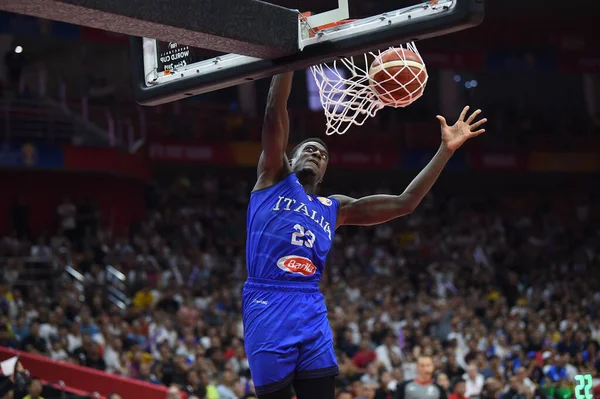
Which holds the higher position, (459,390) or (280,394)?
(280,394)

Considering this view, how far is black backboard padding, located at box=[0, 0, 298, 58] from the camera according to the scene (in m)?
3.62

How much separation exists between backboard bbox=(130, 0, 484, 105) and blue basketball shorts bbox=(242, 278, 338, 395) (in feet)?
3.27

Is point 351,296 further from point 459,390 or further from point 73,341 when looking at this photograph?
point 459,390

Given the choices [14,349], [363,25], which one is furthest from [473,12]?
[14,349]

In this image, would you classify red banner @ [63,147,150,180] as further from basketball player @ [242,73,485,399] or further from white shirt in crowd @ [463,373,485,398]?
basketball player @ [242,73,485,399]

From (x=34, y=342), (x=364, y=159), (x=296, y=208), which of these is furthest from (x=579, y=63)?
(x=296, y=208)

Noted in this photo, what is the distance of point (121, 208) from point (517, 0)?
36.9ft

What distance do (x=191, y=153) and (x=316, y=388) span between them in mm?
17628

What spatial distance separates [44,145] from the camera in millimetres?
18906

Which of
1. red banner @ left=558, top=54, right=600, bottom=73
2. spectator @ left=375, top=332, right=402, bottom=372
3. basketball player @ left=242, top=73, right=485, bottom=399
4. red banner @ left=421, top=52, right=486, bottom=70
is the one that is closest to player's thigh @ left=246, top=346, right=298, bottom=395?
basketball player @ left=242, top=73, right=485, bottom=399

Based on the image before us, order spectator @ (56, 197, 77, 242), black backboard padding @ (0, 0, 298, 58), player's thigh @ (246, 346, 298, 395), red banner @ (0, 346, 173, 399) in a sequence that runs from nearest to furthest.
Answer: black backboard padding @ (0, 0, 298, 58) < player's thigh @ (246, 346, 298, 395) < red banner @ (0, 346, 173, 399) < spectator @ (56, 197, 77, 242)

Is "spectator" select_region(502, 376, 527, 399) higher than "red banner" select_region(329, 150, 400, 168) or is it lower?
lower

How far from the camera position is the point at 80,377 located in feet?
40.9

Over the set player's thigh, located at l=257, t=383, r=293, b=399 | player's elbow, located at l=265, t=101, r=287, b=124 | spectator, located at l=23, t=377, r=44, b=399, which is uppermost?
player's elbow, located at l=265, t=101, r=287, b=124
